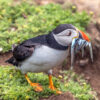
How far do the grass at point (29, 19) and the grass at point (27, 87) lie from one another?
1213 millimetres

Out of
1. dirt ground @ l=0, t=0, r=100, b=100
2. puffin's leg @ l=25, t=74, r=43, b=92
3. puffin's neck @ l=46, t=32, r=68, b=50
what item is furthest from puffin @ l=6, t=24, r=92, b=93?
dirt ground @ l=0, t=0, r=100, b=100

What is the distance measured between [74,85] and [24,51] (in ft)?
5.11

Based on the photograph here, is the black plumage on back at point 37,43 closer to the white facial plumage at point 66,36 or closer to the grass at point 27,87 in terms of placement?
the white facial plumage at point 66,36

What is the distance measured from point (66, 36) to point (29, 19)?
10.2 feet

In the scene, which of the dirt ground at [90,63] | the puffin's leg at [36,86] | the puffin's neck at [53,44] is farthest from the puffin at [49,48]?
the dirt ground at [90,63]

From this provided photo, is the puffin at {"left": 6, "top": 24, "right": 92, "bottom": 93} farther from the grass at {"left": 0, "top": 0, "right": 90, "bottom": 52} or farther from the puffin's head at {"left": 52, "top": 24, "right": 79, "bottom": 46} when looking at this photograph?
the grass at {"left": 0, "top": 0, "right": 90, "bottom": 52}

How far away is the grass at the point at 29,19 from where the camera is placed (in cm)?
621

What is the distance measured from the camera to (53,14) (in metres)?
7.25

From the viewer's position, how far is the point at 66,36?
394cm

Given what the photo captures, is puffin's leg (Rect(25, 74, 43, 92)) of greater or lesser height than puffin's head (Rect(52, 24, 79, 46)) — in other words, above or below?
below

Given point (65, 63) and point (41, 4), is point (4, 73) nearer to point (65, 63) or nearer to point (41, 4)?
point (65, 63)

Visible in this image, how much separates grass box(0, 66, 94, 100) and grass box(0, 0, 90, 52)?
1213 millimetres

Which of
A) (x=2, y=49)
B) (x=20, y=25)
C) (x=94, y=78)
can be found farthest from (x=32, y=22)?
(x=94, y=78)

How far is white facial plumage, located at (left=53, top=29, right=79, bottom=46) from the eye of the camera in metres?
3.90
